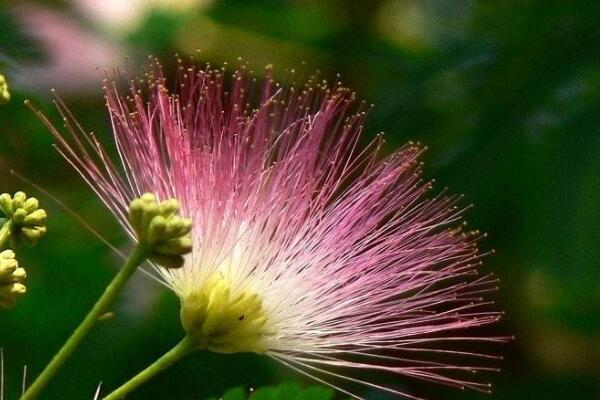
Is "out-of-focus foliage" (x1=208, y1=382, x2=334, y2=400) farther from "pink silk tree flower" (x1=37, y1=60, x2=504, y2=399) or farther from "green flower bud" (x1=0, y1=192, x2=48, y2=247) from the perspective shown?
"green flower bud" (x1=0, y1=192, x2=48, y2=247)

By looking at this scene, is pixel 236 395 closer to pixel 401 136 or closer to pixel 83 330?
pixel 83 330

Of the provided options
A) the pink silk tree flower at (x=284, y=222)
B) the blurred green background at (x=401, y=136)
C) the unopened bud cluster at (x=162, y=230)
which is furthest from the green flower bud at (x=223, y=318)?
the blurred green background at (x=401, y=136)

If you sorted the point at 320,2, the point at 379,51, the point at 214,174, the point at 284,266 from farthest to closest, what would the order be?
the point at 320,2 < the point at 379,51 < the point at 284,266 < the point at 214,174

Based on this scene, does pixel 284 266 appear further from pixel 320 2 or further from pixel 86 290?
pixel 320 2

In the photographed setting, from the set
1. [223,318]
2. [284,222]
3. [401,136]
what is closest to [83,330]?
[223,318]

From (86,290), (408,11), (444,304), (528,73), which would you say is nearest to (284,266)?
(444,304)

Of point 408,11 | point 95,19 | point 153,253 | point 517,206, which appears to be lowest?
point 153,253
